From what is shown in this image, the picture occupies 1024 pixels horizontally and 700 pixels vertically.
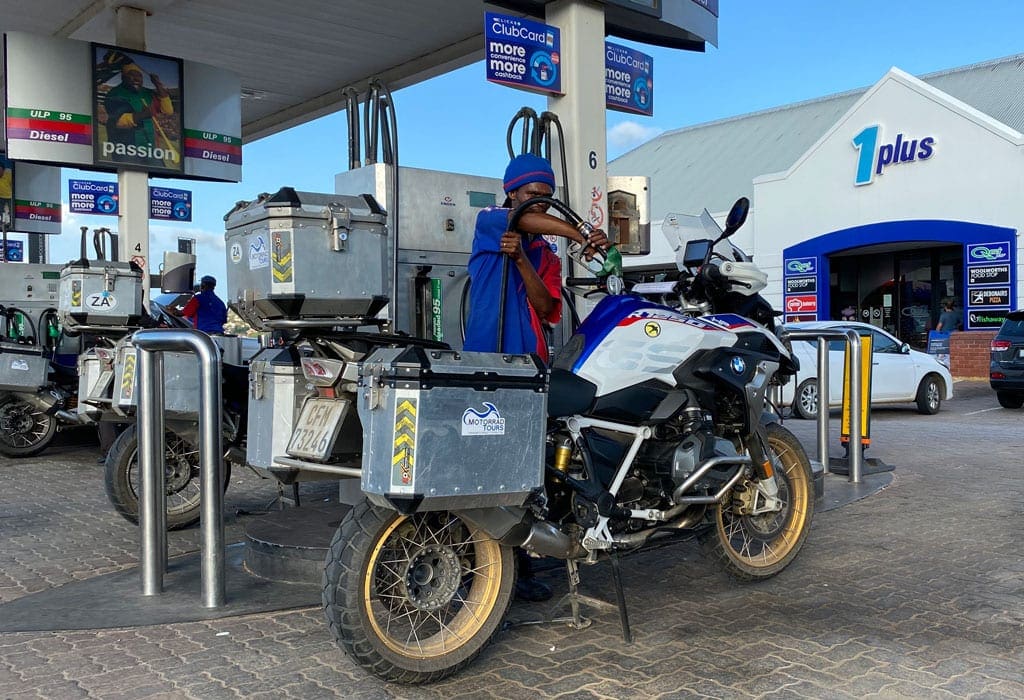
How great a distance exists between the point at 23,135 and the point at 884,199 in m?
19.3

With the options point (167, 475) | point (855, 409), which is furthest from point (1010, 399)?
point (167, 475)

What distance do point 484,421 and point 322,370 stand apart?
78 centimetres

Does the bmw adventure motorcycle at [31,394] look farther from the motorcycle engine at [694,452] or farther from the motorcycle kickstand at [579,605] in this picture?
the motorcycle engine at [694,452]

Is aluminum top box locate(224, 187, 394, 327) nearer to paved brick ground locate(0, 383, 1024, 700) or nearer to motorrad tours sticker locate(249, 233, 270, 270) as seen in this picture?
motorrad tours sticker locate(249, 233, 270, 270)

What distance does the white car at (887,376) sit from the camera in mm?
14305

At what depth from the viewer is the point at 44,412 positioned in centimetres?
1036

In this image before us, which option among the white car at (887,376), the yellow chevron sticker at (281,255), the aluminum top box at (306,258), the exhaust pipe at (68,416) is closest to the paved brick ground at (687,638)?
the aluminum top box at (306,258)

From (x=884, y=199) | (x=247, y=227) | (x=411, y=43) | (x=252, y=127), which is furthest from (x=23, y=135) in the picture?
(x=884, y=199)

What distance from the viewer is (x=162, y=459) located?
4883mm

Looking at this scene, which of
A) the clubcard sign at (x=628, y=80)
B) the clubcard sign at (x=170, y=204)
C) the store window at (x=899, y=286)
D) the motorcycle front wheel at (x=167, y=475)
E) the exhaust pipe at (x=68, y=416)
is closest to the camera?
the motorcycle front wheel at (x=167, y=475)

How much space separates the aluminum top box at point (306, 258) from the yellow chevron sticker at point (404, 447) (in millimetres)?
818

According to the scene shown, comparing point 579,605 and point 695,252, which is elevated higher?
point 695,252

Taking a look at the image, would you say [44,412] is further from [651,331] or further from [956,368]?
[956,368]

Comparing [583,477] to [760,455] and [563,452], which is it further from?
[760,455]
